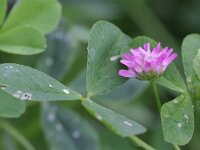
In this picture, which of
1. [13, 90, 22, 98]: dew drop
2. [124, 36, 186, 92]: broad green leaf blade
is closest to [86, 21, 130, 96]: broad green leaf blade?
[124, 36, 186, 92]: broad green leaf blade

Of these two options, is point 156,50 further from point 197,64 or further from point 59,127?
point 59,127

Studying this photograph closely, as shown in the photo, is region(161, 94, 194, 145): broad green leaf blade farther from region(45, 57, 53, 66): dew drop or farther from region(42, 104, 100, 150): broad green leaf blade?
region(45, 57, 53, 66): dew drop

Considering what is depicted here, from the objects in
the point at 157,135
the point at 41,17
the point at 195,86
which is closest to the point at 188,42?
the point at 195,86

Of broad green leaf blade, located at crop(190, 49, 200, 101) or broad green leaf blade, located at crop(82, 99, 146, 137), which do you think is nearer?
broad green leaf blade, located at crop(82, 99, 146, 137)

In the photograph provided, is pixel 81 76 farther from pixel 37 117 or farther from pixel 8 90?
pixel 8 90

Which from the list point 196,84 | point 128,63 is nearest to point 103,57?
point 128,63
